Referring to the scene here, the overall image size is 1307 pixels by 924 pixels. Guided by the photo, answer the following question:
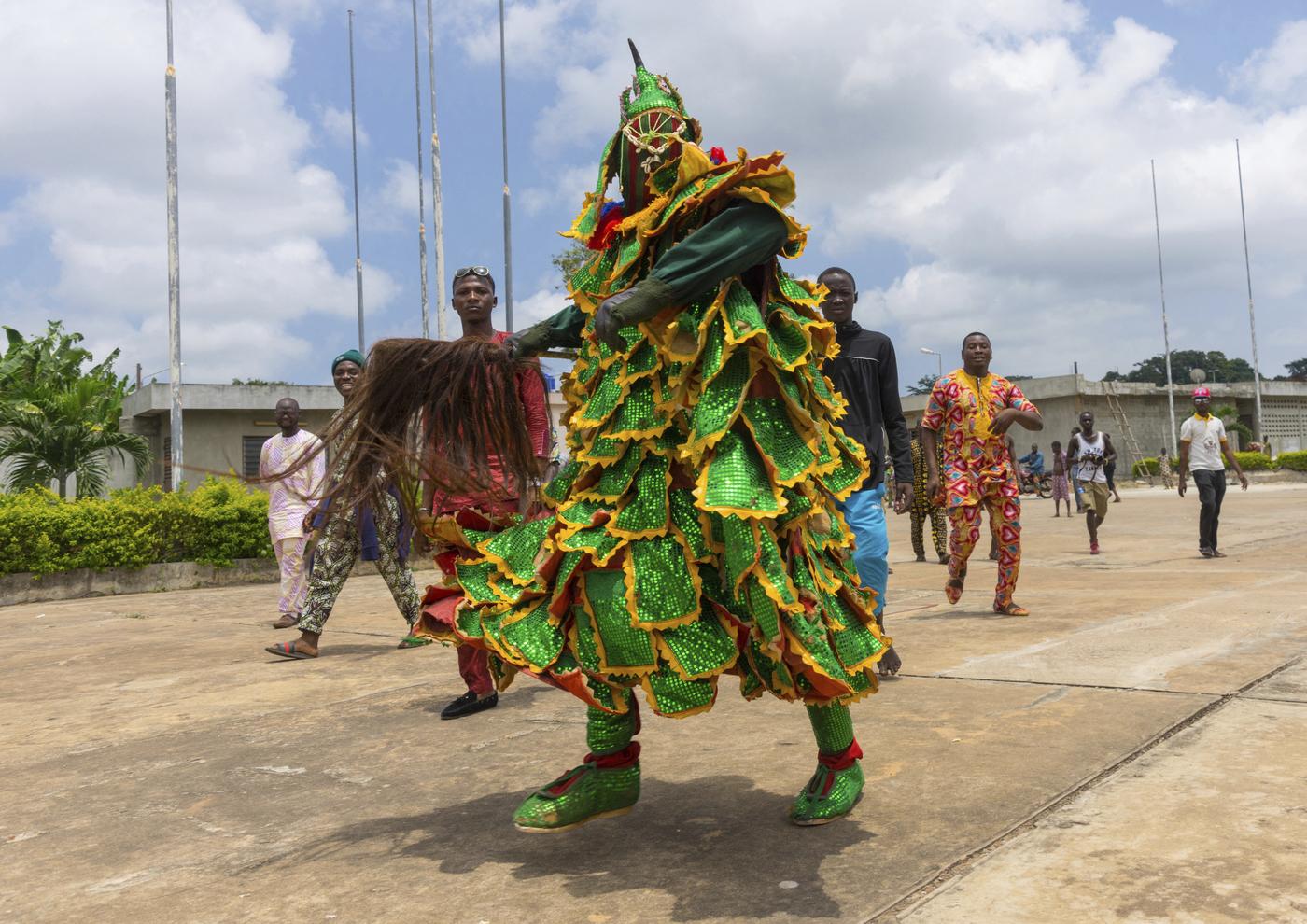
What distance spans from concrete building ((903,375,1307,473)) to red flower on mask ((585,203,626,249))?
3554cm

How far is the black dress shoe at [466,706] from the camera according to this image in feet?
14.0

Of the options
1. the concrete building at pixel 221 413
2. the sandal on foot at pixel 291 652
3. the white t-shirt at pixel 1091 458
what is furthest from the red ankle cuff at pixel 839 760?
the concrete building at pixel 221 413

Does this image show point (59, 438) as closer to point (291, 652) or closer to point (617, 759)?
point (291, 652)

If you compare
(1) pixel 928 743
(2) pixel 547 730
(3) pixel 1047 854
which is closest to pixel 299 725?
(2) pixel 547 730

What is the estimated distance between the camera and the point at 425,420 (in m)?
2.95

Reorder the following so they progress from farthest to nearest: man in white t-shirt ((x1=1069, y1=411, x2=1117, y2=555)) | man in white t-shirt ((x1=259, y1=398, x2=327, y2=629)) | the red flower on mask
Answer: man in white t-shirt ((x1=1069, y1=411, x2=1117, y2=555)), man in white t-shirt ((x1=259, y1=398, x2=327, y2=629)), the red flower on mask

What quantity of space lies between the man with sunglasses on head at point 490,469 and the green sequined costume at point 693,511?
242 millimetres

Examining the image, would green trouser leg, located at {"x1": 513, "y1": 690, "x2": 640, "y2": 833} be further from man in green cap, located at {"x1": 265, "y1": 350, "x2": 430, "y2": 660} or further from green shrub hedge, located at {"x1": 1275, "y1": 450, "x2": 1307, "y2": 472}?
green shrub hedge, located at {"x1": 1275, "y1": 450, "x2": 1307, "y2": 472}

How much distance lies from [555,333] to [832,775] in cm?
138

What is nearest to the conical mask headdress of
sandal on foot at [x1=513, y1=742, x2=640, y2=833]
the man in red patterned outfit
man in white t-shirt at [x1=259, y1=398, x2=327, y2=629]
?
sandal on foot at [x1=513, y1=742, x2=640, y2=833]

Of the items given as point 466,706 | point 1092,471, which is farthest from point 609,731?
point 1092,471

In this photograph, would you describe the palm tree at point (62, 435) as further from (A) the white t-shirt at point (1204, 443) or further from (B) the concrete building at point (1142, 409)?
(B) the concrete building at point (1142, 409)

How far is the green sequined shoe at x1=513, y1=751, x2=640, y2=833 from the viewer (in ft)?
8.82

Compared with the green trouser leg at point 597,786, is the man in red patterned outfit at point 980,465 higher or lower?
higher
